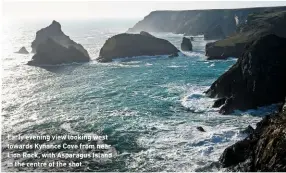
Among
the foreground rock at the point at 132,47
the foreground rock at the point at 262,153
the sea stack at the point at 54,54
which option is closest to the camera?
the foreground rock at the point at 262,153

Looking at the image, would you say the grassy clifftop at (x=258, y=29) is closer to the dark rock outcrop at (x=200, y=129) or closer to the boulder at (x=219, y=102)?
the boulder at (x=219, y=102)

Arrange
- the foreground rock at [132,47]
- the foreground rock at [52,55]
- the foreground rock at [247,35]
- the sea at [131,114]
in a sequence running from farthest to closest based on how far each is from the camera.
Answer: the foreground rock at [132,47] < the foreground rock at [247,35] < the foreground rock at [52,55] < the sea at [131,114]

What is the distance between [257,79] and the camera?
214ft

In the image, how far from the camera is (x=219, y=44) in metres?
134

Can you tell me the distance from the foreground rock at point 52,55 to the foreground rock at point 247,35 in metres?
51.4

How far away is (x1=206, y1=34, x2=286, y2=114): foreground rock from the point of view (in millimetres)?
64438

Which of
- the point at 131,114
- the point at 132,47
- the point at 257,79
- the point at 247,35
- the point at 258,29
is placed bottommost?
the point at 131,114

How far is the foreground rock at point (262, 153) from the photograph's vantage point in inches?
1295

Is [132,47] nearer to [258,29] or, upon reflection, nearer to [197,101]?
[258,29]

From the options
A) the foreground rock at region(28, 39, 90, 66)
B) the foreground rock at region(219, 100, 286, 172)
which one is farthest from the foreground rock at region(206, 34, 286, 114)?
the foreground rock at region(28, 39, 90, 66)

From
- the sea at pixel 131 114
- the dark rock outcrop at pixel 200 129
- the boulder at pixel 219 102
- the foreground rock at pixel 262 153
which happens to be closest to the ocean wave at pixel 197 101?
the sea at pixel 131 114

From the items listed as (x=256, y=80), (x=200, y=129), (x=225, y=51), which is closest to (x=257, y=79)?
(x=256, y=80)

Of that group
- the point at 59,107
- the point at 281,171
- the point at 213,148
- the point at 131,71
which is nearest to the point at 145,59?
the point at 131,71

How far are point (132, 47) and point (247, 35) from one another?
4510 cm
